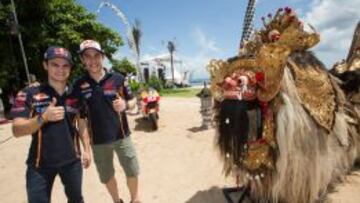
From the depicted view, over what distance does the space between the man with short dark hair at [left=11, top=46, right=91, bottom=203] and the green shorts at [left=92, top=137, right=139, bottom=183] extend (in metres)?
0.54

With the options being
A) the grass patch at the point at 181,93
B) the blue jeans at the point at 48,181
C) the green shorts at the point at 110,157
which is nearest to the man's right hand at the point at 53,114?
the blue jeans at the point at 48,181

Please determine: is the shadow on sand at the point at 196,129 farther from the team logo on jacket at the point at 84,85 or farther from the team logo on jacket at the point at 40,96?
the team logo on jacket at the point at 40,96

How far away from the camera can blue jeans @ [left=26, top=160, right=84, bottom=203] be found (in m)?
2.47

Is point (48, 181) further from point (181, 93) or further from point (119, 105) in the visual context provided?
point (181, 93)

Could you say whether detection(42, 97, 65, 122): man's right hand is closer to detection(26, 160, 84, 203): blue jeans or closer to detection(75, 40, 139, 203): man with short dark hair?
detection(26, 160, 84, 203): blue jeans

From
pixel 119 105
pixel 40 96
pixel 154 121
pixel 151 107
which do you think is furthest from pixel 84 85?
pixel 151 107

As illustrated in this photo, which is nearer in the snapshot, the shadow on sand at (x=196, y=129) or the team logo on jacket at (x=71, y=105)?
the team logo on jacket at (x=71, y=105)

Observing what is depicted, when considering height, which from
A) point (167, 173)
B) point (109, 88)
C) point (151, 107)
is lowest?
point (167, 173)

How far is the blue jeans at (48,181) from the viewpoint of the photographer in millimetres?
2469

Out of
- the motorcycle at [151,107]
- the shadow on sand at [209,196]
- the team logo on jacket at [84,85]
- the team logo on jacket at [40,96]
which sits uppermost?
the team logo on jacket at [84,85]

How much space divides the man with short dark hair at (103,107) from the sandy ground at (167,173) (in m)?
0.89

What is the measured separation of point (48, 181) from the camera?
8.45 ft

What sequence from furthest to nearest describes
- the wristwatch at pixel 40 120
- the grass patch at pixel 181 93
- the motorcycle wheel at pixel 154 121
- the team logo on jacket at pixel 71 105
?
the grass patch at pixel 181 93 → the motorcycle wheel at pixel 154 121 → the team logo on jacket at pixel 71 105 → the wristwatch at pixel 40 120

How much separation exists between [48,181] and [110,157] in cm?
86
